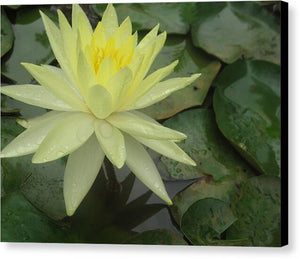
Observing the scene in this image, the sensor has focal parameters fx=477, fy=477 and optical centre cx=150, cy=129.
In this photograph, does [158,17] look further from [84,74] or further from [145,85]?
[84,74]

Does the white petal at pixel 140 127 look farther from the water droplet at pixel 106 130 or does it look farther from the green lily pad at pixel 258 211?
the green lily pad at pixel 258 211

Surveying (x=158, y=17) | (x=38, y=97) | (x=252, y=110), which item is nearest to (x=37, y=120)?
(x=38, y=97)

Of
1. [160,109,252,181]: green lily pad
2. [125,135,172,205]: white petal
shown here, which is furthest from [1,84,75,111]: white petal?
[160,109,252,181]: green lily pad

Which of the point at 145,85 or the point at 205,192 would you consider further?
the point at 205,192

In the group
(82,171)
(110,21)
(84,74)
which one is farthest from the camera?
(110,21)

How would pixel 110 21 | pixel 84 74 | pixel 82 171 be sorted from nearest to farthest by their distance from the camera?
pixel 84 74 → pixel 82 171 → pixel 110 21

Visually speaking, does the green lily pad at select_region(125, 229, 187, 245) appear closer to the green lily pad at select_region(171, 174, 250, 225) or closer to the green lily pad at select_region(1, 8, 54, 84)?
the green lily pad at select_region(171, 174, 250, 225)

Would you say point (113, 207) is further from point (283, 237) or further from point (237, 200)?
point (283, 237)
